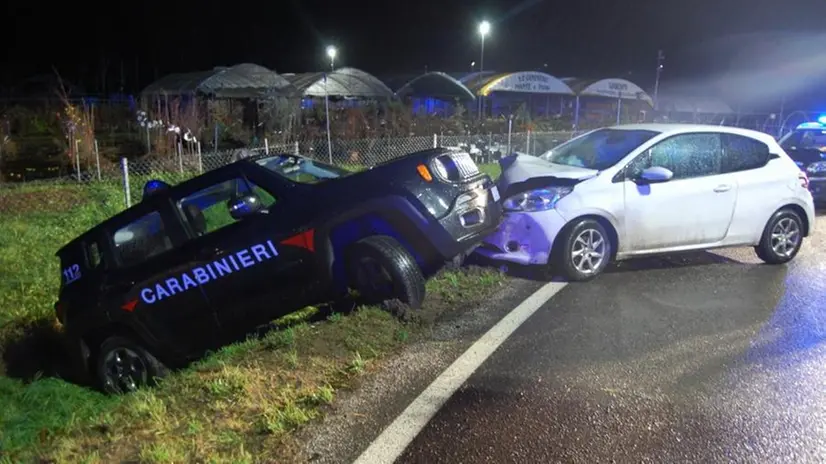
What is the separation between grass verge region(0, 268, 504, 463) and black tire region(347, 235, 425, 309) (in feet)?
0.56

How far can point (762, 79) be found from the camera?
5719cm

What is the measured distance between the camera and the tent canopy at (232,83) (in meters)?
25.6

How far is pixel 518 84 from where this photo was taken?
3791 cm

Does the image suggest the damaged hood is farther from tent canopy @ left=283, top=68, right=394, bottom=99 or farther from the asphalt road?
tent canopy @ left=283, top=68, right=394, bottom=99

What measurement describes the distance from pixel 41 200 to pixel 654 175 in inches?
396

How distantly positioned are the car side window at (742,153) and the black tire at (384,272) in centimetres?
395

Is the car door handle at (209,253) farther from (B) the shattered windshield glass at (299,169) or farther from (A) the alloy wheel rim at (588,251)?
(A) the alloy wheel rim at (588,251)

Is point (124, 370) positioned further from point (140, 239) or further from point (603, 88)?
point (603, 88)

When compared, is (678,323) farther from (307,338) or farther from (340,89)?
(340,89)

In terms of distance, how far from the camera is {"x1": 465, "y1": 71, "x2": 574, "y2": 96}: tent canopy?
119 feet

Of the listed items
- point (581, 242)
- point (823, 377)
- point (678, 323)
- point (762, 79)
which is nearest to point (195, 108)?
point (581, 242)

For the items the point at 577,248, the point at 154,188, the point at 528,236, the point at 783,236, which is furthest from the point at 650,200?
the point at 154,188

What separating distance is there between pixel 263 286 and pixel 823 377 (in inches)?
153

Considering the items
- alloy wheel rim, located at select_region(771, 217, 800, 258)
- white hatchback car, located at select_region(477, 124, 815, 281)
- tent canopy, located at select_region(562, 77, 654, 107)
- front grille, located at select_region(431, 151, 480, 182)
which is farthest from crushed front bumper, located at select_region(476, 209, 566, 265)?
tent canopy, located at select_region(562, 77, 654, 107)
